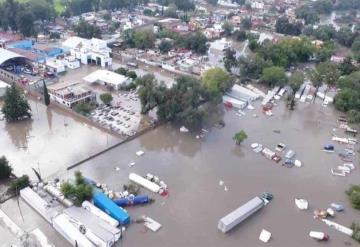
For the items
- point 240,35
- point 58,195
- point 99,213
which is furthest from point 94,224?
point 240,35

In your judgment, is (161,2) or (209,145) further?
(161,2)

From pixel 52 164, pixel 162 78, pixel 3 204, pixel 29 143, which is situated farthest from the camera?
pixel 162 78

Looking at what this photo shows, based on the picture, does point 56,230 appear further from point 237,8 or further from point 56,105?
point 237,8

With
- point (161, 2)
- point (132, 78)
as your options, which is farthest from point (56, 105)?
point (161, 2)

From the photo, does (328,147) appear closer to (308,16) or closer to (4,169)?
(4,169)

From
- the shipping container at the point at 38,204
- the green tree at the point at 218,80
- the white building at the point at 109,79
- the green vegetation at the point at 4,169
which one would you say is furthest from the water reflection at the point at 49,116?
the green tree at the point at 218,80

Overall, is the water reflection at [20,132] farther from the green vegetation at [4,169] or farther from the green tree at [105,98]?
the green tree at [105,98]

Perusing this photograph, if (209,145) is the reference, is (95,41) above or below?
above

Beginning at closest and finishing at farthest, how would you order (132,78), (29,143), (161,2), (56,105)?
(29,143)
(56,105)
(132,78)
(161,2)
